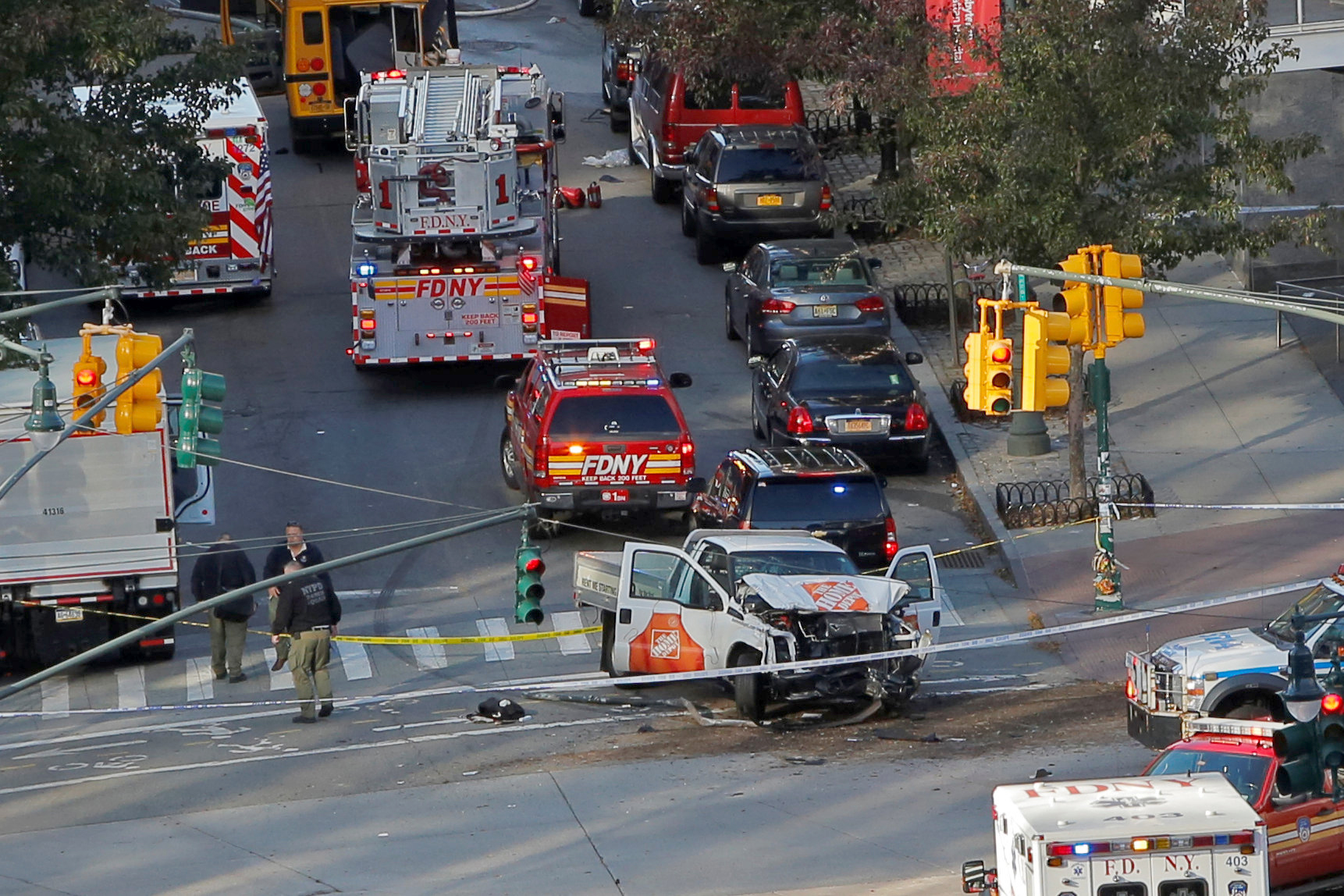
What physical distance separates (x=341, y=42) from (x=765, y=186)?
10434 mm

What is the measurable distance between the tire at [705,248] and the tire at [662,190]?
2953mm

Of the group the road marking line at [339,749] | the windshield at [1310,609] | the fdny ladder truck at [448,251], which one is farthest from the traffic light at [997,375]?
the fdny ladder truck at [448,251]

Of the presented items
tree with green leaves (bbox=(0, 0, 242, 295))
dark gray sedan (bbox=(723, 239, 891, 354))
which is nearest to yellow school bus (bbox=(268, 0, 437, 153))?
dark gray sedan (bbox=(723, 239, 891, 354))

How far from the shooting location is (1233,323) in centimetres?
3272

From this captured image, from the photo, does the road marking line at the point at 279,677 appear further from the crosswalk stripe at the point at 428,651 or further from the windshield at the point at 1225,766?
the windshield at the point at 1225,766

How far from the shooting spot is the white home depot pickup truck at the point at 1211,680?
56.7 ft

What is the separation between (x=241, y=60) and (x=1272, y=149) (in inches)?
466

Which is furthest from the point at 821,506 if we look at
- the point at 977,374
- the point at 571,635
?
the point at 977,374

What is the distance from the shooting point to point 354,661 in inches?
890

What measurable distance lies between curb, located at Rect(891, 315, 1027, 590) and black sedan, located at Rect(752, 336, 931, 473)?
2.07ft

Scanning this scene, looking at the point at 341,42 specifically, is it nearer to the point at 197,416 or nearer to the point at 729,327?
the point at 729,327

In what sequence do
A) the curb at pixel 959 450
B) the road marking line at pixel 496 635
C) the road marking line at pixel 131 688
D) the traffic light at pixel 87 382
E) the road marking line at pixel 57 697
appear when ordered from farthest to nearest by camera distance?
the curb at pixel 959 450 → the road marking line at pixel 496 635 → the road marking line at pixel 131 688 → the road marking line at pixel 57 697 → the traffic light at pixel 87 382

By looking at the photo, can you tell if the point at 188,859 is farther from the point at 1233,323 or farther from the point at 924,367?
the point at 1233,323

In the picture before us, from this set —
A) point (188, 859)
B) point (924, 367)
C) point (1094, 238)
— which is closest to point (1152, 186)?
point (1094, 238)
